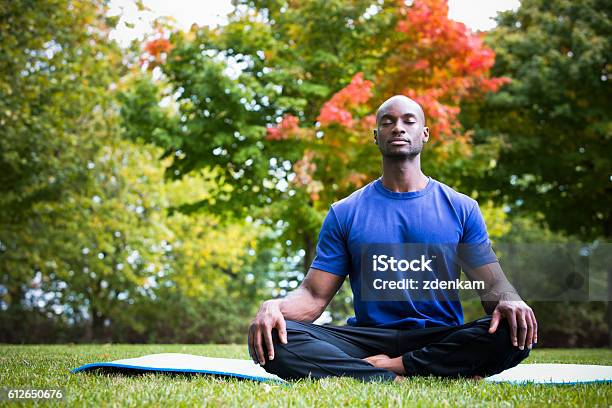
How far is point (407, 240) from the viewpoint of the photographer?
13.8 feet

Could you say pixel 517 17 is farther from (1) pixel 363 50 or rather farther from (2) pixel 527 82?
(1) pixel 363 50

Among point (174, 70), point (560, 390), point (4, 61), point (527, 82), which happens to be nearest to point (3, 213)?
point (4, 61)

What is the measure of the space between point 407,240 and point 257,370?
1.31m

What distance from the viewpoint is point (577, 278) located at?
13.8 m

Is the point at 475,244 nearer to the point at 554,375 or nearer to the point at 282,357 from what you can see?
the point at 554,375

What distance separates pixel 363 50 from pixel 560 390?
9.15 meters

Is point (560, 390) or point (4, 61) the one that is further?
point (4, 61)

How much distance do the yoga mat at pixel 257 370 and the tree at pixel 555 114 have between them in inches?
340

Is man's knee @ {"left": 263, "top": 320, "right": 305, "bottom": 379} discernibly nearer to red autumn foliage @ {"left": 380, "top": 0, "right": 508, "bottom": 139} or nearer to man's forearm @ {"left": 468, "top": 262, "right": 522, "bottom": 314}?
man's forearm @ {"left": 468, "top": 262, "right": 522, "bottom": 314}

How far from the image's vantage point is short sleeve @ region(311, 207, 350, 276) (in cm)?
423

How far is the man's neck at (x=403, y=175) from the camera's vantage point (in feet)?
14.3

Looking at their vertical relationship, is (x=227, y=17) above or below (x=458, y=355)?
above

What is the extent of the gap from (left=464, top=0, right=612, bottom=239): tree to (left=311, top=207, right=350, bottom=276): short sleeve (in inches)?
355

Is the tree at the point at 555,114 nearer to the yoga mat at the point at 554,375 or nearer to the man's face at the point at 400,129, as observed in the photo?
the yoga mat at the point at 554,375
